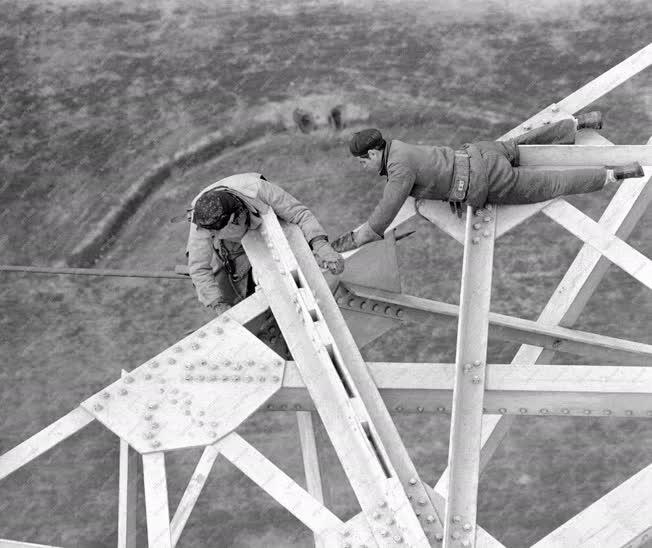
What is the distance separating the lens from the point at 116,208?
22719 mm

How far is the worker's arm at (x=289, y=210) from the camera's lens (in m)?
11.5

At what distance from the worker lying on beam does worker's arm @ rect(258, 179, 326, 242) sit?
54 centimetres

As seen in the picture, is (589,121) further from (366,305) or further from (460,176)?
(366,305)

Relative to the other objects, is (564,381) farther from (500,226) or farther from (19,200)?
(19,200)

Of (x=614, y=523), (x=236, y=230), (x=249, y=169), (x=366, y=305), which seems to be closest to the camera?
(x=614, y=523)

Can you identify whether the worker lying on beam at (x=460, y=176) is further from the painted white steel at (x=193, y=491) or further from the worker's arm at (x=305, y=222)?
the painted white steel at (x=193, y=491)

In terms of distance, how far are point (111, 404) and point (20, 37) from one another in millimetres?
14691

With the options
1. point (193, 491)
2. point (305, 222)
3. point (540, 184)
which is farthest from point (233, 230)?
point (540, 184)

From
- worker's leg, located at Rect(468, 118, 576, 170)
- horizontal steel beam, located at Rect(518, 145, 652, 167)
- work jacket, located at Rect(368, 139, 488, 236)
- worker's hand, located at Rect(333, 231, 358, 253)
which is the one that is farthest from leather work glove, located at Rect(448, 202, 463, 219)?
worker's hand, located at Rect(333, 231, 358, 253)

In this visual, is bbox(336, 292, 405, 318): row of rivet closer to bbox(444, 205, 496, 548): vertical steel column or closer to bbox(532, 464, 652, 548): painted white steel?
bbox(444, 205, 496, 548): vertical steel column

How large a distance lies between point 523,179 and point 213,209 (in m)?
2.82

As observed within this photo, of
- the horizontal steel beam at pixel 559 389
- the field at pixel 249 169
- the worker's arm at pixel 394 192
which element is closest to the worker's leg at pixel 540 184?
the worker's arm at pixel 394 192

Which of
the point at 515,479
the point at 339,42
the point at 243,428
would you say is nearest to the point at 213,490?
the point at 243,428

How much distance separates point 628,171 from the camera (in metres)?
11.6
